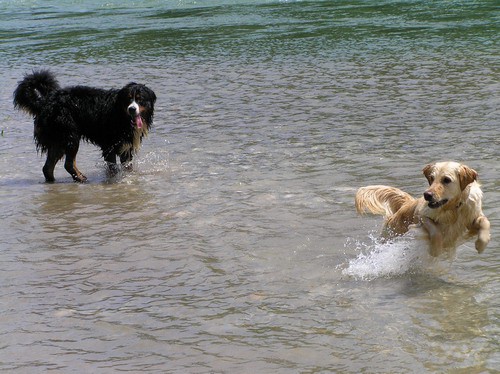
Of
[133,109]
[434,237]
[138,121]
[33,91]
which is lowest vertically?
[434,237]

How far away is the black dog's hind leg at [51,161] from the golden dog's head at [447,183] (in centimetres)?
476

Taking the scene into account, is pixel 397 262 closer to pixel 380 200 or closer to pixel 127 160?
pixel 380 200

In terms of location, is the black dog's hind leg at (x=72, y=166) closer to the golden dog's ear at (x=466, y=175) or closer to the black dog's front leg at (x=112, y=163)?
the black dog's front leg at (x=112, y=163)

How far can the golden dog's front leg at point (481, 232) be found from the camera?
5618 millimetres

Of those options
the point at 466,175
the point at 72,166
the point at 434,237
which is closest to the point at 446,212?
the point at 434,237

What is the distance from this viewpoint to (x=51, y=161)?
9.16 m

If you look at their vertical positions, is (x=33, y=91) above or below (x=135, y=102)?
above

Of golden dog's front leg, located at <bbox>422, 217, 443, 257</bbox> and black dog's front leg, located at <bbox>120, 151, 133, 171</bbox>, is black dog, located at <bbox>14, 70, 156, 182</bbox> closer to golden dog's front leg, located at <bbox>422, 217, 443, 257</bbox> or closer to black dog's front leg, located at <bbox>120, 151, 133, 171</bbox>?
black dog's front leg, located at <bbox>120, 151, 133, 171</bbox>

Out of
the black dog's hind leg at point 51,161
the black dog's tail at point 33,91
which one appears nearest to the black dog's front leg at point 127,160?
the black dog's hind leg at point 51,161

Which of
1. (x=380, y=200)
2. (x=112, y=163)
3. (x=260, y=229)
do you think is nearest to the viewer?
(x=380, y=200)

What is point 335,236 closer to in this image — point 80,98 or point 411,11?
point 80,98

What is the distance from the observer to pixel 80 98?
9.25m

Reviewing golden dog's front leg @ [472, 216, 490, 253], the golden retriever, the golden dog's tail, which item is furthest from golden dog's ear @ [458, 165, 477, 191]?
the golden dog's tail

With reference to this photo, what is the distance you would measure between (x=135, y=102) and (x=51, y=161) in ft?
3.50
